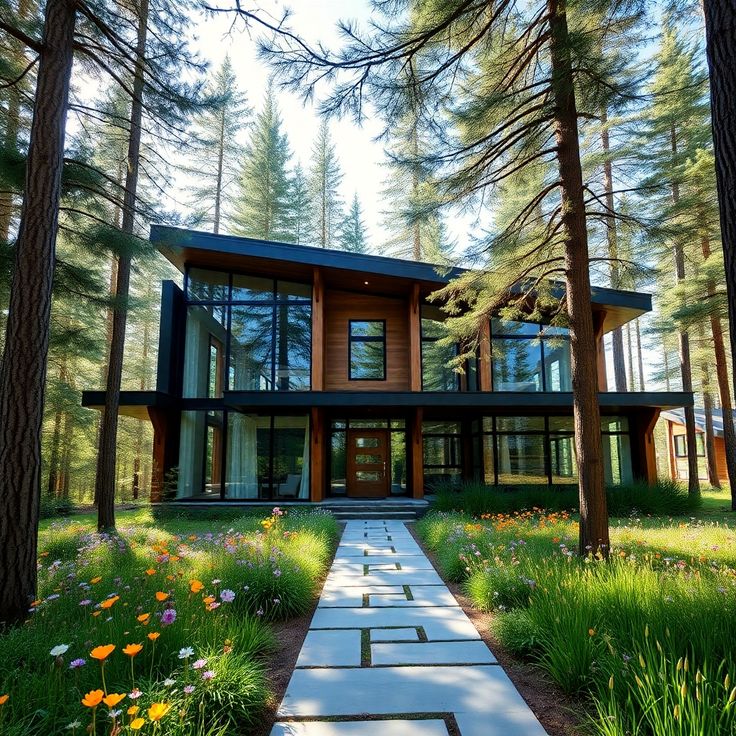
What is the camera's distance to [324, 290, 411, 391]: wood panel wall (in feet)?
39.1

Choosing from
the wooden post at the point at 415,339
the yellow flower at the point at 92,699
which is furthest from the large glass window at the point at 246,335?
the yellow flower at the point at 92,699

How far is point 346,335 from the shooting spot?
12.1 m

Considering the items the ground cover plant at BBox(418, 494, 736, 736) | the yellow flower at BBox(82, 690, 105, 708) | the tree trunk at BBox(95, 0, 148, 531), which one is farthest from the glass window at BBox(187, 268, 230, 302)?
the yellow flower at BBox(82, 690, 105, 708)

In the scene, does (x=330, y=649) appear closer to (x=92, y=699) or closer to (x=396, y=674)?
(x=396, y=674)

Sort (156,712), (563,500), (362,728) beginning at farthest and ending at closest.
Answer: (563,500) → (362,728) → (156,712)

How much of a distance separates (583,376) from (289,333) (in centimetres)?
785

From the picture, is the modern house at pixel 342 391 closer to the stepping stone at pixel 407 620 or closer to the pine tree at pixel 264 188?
the stepping stone at pixel 407 620

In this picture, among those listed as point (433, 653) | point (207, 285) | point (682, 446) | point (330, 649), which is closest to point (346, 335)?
point (207, 285)

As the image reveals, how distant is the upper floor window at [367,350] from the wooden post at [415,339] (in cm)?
108

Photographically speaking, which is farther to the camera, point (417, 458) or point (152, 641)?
point (417, 458)

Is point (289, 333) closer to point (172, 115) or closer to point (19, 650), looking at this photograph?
point (172, 115)

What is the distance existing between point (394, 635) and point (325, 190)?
69.3 feet

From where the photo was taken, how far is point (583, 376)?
4.94 metres

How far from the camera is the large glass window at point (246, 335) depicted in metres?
11.2
